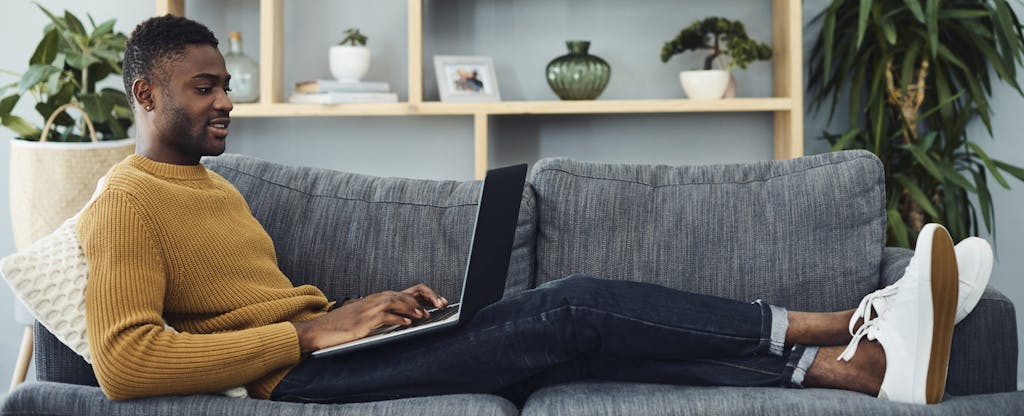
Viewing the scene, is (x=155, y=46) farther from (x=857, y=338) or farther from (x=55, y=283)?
(x=857, y=338)

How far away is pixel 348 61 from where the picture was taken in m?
2.82

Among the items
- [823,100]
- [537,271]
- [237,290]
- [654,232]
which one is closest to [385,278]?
[537,271]

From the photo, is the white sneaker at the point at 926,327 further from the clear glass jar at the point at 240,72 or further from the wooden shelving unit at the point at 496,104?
the clear glass jar at the point at 240,72

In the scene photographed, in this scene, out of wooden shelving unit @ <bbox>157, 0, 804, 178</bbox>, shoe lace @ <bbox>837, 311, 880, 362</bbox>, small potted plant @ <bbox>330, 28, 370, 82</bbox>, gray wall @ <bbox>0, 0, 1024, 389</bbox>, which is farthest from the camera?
gray wall @ <bbox>0, 0, 1024, 389</bbox>

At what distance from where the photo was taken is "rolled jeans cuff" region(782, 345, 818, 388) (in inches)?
61.2

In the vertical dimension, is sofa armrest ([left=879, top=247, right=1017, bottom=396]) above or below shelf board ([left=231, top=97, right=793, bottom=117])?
below

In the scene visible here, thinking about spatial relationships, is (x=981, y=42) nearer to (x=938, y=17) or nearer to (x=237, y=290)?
(x=938, y=17)

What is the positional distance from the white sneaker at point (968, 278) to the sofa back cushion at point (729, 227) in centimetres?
30

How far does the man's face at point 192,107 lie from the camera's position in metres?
1.57

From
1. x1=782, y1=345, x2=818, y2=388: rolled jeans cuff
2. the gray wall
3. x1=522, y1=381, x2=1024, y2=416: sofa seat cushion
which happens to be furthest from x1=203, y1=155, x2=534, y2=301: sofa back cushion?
the gray wall

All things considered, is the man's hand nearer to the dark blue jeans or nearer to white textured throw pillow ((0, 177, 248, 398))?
the dark blue jeans

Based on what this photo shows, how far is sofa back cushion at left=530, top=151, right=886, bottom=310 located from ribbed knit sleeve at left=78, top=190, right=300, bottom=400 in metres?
0.74

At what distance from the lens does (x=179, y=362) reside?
4.48ft

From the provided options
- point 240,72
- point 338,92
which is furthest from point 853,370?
point 240,72
